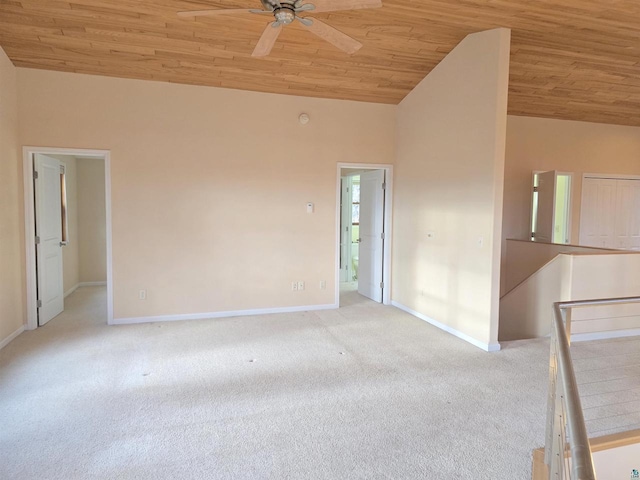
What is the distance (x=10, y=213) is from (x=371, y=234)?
4.88 meters

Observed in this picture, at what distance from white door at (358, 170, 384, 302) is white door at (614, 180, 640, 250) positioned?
4307mm

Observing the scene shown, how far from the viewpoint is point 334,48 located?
456 centimetres

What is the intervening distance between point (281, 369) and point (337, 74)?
145 inches

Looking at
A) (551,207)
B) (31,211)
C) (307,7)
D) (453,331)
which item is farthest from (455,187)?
(31,211)

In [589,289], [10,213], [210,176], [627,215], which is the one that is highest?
[210,176]

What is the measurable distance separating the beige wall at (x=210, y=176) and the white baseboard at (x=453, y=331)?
3.76 ft

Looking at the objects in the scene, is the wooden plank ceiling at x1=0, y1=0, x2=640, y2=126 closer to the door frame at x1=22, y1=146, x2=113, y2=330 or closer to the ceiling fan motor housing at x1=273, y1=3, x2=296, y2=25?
the door frame at x1=22, y1=146, x2=113, y2=330

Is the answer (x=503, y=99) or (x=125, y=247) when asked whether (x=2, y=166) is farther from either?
(x=503, y=99)

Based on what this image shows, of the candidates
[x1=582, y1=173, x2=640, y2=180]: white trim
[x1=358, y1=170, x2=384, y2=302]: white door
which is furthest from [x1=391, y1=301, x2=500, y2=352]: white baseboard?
[x1=582, y1=173, x2=640, y2=180]: white trim

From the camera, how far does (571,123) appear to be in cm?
672

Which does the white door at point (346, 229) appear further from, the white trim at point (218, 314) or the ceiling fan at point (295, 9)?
the ceiling fan at point (295, 9)

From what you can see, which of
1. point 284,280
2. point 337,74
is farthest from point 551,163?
point 284,280

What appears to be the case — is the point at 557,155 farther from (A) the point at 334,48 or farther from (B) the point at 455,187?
(A) the point at 334,48

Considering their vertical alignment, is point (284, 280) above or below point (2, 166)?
below
